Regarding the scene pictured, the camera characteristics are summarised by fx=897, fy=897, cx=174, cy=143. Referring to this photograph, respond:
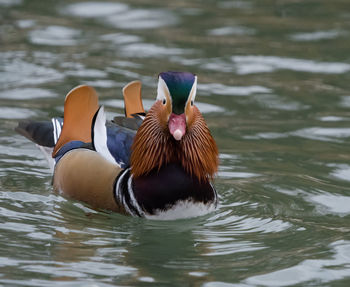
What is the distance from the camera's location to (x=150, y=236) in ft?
18.6

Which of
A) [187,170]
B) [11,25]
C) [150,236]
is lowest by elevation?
[150,236]

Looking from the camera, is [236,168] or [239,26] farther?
[239,26]

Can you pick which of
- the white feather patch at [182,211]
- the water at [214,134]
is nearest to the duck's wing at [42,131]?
the water at [214,134]

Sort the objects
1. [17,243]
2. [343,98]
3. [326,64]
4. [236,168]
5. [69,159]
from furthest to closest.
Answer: [326,64]
[343,98]
[236,168]
[69,159]
[17,243]

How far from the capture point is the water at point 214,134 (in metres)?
5.09

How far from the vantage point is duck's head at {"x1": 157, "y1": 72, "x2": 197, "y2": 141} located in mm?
5414

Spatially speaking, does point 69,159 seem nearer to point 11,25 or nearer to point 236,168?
point 236,168

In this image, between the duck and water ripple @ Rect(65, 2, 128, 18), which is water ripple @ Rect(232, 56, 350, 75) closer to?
water ripple @ Rect(65, 2, 128, 18)

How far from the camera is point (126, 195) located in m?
5.88

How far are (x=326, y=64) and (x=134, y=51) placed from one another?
2.13 metres

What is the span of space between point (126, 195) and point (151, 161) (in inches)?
11.1

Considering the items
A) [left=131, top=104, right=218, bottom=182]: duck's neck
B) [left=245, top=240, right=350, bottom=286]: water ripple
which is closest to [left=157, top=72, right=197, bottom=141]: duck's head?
[left=131, top=104, right=218, bottom=182]: duck's neck

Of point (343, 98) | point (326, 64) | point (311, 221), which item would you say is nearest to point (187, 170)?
point (311, 221)

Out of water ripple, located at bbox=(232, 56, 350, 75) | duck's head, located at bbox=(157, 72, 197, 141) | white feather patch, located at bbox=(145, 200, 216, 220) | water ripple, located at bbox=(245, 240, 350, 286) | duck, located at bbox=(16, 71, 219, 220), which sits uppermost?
duck's head, located at bbox=(157, 72, 197, 141)
